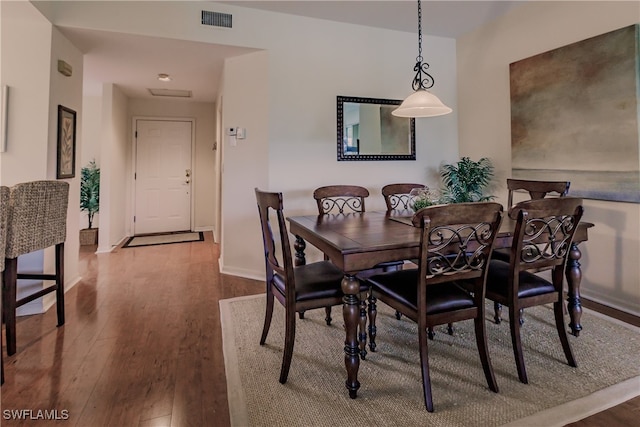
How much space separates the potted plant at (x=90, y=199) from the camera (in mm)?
4828

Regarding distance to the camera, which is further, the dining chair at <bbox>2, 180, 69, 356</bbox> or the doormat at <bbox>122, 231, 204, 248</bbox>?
the doormat at <bbox>122, 231, 204, 248</bbox>

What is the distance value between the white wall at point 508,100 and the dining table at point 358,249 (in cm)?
87

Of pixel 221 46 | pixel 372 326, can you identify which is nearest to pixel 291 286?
pixel 372 326

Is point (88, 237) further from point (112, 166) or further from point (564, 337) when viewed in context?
point (564, 337)

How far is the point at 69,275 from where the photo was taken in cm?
309

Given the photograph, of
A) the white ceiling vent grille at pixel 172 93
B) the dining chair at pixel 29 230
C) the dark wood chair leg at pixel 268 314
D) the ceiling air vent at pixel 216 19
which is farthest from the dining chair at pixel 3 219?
the white ceiling vent grille at pixel 172 93

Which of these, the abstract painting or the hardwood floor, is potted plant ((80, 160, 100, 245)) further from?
the abstract painting

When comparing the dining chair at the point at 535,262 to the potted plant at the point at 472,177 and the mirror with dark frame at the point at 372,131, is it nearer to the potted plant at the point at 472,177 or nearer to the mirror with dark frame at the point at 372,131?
the potted plant at the point at 472,177

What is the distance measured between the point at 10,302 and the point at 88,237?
331 centimetres

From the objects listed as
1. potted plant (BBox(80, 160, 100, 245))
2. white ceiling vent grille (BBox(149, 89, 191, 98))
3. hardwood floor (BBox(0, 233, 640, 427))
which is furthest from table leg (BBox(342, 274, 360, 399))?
potted plant (BBox(80, 160, 100, 245))

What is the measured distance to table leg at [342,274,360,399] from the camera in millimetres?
1531

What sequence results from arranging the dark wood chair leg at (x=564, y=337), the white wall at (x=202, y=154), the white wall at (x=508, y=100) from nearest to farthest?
the dark wood chair leg at (x=564, y=337), the white wall at (x=508, y=100), the white wall at (x=202, y=154)

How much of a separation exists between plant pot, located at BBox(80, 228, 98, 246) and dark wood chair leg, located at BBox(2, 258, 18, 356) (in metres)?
3.21

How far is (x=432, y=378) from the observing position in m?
1.71
